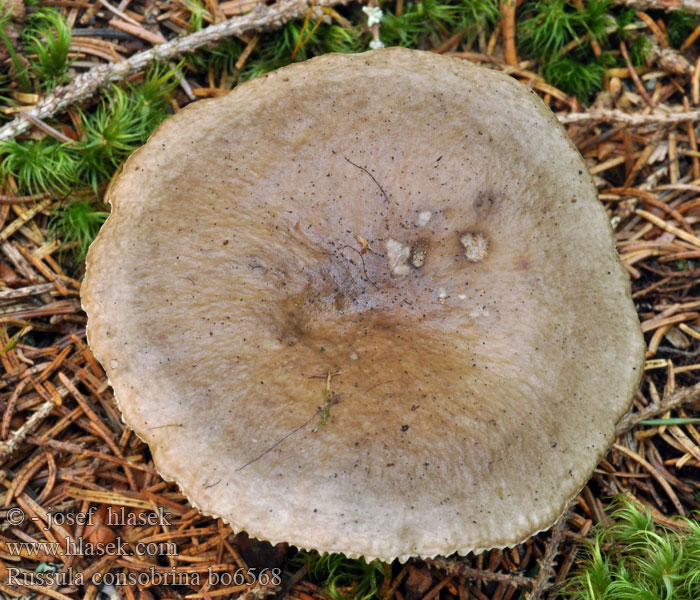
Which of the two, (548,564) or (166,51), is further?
(166,51)

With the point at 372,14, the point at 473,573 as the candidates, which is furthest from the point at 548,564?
the point at 372,14

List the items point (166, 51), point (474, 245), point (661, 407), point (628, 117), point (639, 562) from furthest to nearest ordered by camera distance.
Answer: point (628, 117) → point (166, 51) → point (661, 407) → point (474, 245) → point (639, 562)

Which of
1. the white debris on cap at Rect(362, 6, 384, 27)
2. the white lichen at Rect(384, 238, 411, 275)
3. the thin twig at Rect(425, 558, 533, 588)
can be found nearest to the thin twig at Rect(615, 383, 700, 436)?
the thin twig at Rect(425, 558, 533, 588)

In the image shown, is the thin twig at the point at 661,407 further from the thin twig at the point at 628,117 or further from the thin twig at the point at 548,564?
the thin twig at the point at 628,117

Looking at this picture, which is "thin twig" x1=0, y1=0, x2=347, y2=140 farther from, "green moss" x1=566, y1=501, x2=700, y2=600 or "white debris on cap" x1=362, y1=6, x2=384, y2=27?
"green moss" x1=566, y1=501, x2=700, y2=600

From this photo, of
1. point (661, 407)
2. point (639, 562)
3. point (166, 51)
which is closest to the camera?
point (639, 562)

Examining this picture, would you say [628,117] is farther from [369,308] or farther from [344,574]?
[344,574]

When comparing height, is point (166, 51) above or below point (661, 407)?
above

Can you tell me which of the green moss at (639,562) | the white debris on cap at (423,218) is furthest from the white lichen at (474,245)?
the green moss at (639,562)

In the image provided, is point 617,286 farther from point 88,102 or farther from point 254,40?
point 88,102
